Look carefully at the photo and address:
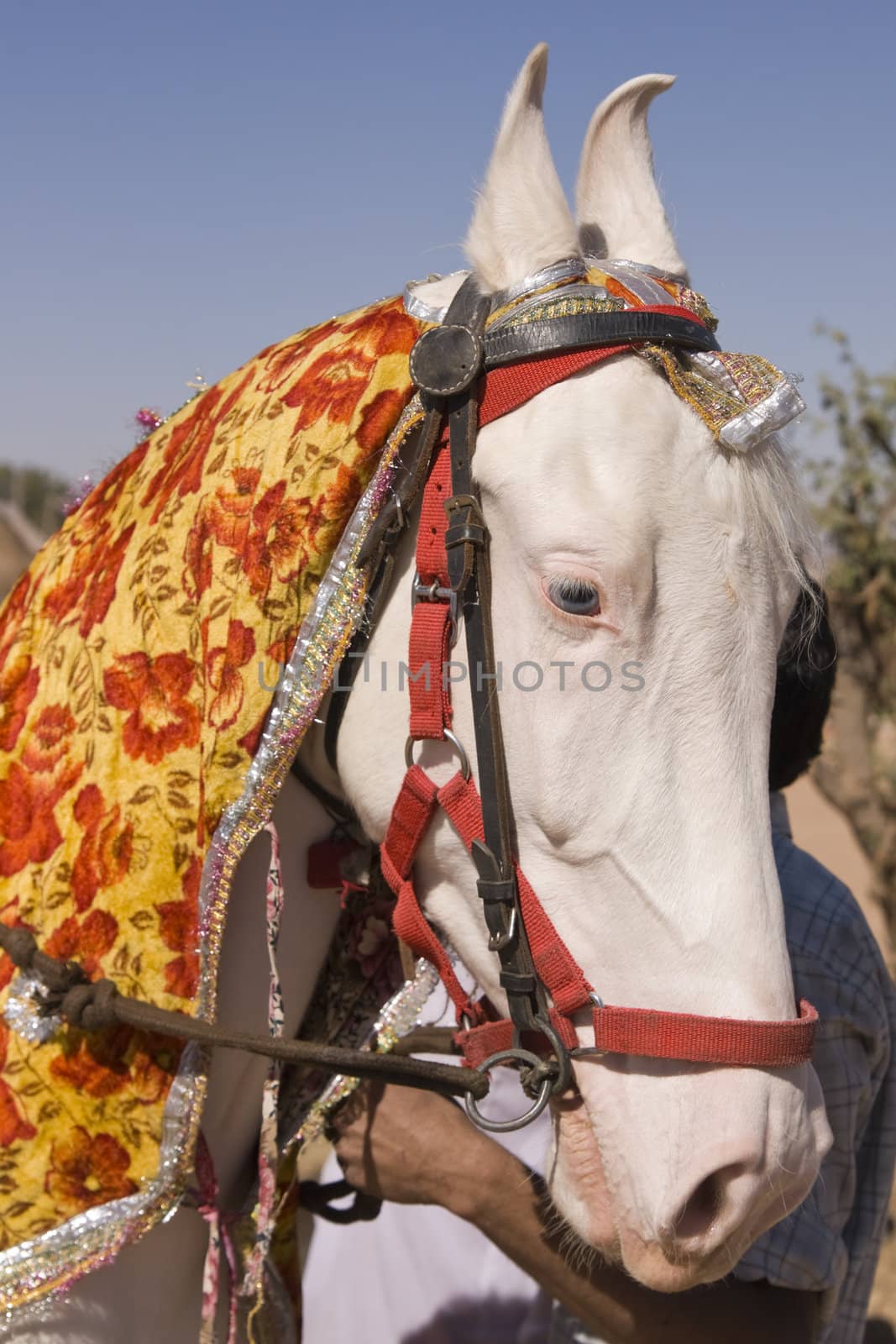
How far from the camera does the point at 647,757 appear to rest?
1280 millimetres

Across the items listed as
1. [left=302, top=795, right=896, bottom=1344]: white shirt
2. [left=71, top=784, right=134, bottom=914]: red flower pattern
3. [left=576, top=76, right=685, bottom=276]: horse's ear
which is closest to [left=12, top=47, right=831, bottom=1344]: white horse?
[left=576, top=76, right=685, bottom=276]: horse's ear

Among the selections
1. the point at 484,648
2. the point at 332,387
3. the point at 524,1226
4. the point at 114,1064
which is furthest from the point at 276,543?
the point at 524,1226

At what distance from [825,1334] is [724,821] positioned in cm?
141

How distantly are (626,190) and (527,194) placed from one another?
0.72 feet

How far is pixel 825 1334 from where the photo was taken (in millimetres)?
2057

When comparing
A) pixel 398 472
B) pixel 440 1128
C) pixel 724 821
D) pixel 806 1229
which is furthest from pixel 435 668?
pixel 806 1229

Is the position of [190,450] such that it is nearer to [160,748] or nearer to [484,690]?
[160,748]

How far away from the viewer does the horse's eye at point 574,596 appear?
1296 millimetres

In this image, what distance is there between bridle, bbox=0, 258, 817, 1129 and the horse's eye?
11 cm

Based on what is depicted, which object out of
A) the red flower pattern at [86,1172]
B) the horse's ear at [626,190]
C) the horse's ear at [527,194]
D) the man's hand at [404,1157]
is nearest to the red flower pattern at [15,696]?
the red flower pattern at [86,1172]

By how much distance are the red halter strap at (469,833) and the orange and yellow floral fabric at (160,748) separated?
0.15m

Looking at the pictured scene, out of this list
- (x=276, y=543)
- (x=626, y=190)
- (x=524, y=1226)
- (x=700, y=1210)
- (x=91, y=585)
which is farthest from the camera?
(x=524, y=1226)

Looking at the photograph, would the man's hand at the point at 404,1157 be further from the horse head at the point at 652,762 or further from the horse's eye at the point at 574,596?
the horse's eye at the point at 574,596

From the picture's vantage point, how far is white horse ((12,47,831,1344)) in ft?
4.10
